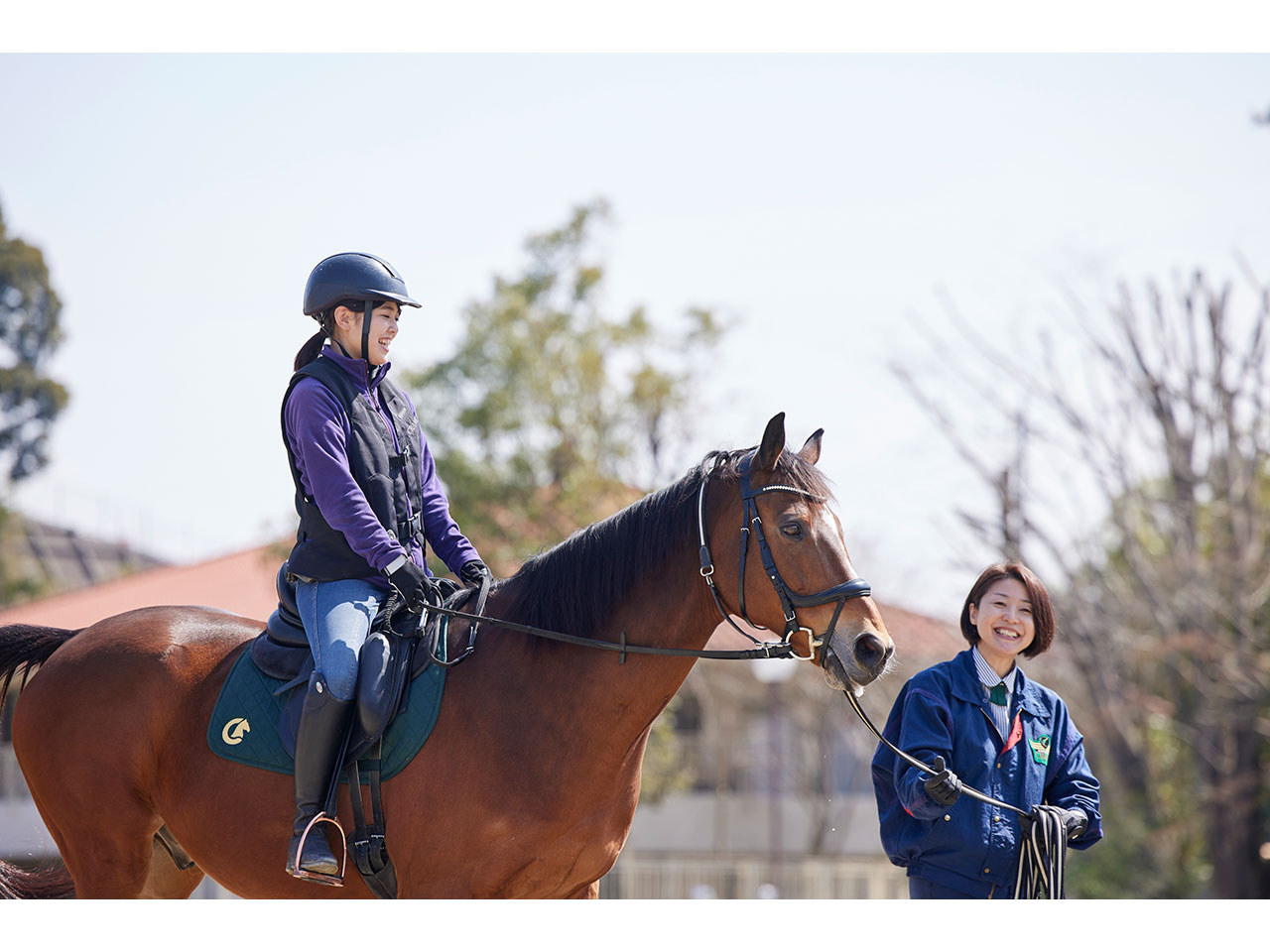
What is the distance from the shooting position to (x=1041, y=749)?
12.9 ft

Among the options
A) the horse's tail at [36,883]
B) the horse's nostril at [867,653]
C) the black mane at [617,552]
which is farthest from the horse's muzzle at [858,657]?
the horse's tail at [36,883]

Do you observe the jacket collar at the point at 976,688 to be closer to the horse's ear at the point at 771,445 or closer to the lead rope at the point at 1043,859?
the lead rope at the point at 1043,859

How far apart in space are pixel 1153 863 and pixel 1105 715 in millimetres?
1912

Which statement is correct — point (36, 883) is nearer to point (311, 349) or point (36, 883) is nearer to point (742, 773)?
point (311, 349)

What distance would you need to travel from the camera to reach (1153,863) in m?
15.2

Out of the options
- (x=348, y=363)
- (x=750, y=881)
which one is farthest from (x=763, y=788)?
(x=348, y=363)

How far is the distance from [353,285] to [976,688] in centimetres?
248

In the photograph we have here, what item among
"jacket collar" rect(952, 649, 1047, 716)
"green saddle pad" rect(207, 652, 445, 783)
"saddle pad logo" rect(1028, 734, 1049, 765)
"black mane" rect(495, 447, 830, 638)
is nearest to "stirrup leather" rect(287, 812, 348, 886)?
"green saddle pad" rect(207, 652, 445, 783)

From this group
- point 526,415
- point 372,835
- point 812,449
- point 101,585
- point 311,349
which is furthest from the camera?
point 101,585

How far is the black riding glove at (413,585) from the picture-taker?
3.65 meters

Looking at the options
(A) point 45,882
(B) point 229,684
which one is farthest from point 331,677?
(A) point 45,882

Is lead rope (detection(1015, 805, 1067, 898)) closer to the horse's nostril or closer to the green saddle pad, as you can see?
the horse's nostril

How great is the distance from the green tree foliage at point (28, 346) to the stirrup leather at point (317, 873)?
71.5 feet

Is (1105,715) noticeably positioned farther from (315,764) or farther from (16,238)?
(16,238)
